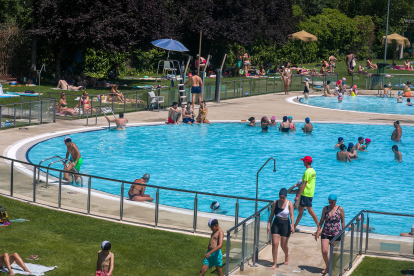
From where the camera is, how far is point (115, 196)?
44.1 ft

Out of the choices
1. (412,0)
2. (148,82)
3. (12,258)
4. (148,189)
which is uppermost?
(412,0)

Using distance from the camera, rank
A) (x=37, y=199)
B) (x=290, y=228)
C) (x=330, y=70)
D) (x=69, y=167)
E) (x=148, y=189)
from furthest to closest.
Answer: (x=330, y=70) → (x=69, y=167) → (x=37, y=199) → (x=148, y=189) → (x=290, y=228)

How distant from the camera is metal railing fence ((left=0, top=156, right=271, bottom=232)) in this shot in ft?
40.9

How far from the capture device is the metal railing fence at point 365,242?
1060cm

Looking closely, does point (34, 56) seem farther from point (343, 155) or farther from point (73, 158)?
point (343, 155)

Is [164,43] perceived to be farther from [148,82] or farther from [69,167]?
[69,167]

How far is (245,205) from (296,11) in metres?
47.3

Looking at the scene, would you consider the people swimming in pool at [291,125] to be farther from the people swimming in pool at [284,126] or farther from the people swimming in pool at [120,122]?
the people swimming in pool at [120,122]

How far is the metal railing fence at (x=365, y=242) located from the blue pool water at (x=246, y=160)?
3334 mm

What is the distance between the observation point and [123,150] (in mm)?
23141

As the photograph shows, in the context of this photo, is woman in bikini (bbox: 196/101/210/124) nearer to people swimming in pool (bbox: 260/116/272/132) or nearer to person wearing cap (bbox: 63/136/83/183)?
people swimming in pool (bbox: 260/116/272/132)

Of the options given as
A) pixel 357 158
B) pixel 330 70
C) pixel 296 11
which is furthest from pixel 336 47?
pixel 357 158

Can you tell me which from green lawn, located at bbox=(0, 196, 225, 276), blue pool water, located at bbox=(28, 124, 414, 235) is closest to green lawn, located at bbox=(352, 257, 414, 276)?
green lawn, located at bbox=(0, 196, 225, 276)

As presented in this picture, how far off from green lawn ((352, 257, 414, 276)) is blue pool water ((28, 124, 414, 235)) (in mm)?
3732
